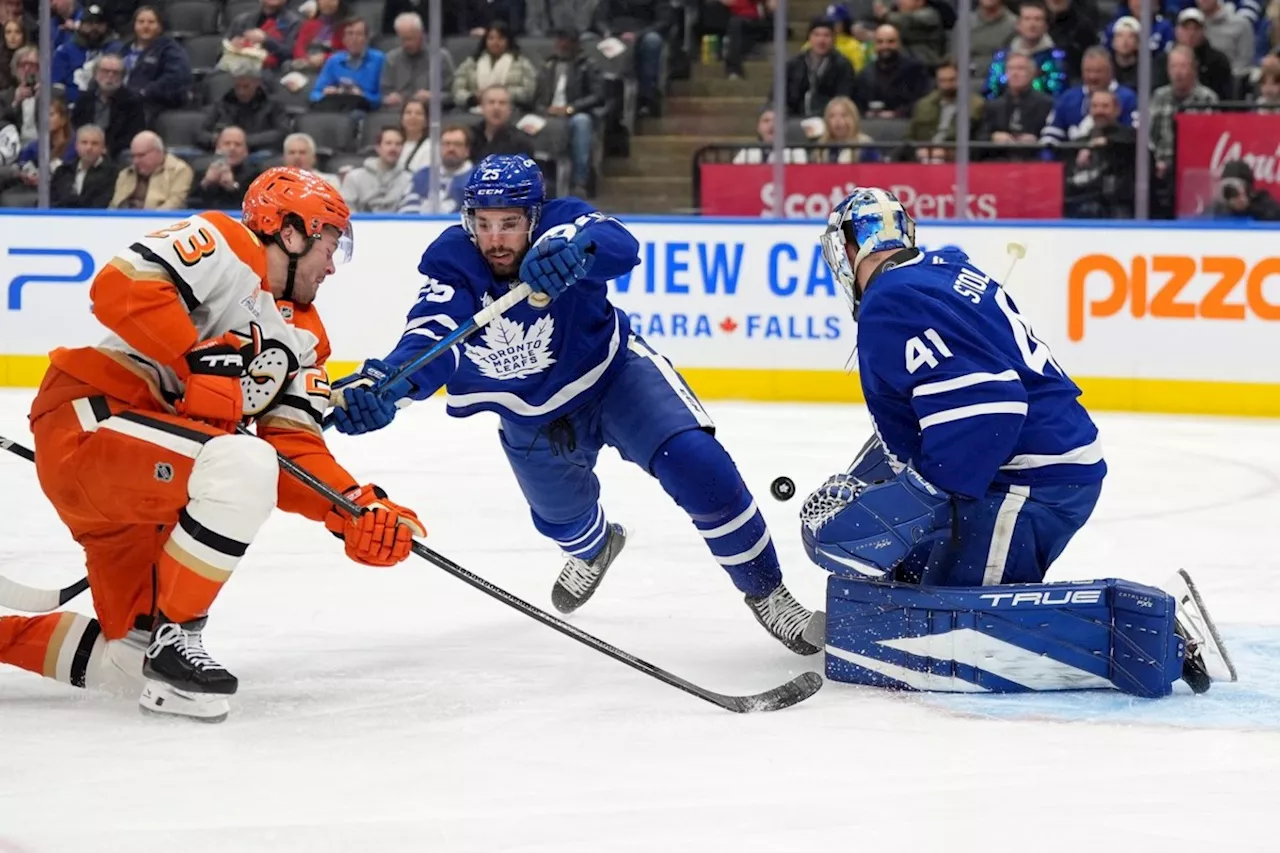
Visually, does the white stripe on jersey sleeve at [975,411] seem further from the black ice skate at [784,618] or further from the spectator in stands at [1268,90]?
the spectator in stands at [1268,90]

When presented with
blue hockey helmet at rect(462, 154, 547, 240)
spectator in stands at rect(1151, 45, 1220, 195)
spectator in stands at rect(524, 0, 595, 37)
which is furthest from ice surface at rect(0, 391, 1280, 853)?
spectator in stands at rect(524, 0, 595, 37)

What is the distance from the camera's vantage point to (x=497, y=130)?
7.61m

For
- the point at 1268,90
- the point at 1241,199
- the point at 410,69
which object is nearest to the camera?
the point at 1241,199

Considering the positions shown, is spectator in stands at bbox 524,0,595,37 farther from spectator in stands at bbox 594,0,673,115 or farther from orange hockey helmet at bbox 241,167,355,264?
orange hockey helmet at bbox 241,167,355,264

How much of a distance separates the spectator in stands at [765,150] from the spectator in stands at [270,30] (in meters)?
1.98

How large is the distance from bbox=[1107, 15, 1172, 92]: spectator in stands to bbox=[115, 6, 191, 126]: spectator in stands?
386cm

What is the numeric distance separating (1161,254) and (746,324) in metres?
1.64

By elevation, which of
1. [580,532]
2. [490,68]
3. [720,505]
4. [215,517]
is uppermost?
[490,68]

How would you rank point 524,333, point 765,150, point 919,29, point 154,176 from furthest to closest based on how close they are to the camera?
point 154,176
point 765,150
point 919,29
point 524,333

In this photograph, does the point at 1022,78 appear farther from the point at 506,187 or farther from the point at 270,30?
the point at 506,187

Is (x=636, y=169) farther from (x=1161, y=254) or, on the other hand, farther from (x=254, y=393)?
(x=254, y=393)

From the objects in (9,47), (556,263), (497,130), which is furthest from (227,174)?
(556,263)

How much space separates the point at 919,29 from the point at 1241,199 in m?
1.45

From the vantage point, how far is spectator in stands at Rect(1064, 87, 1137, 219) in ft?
23.5
